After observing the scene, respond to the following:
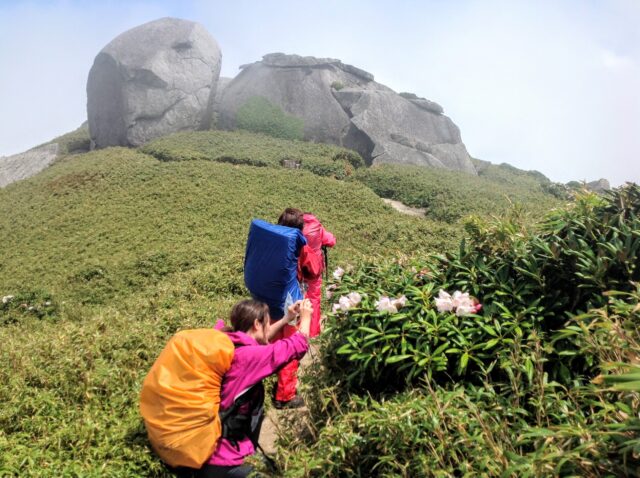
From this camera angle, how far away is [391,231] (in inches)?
581

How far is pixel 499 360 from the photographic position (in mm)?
3355

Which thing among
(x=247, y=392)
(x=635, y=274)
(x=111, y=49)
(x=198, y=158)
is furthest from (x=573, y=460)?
(x=111, y=49)

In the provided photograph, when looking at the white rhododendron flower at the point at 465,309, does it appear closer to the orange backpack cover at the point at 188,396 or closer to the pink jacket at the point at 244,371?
the pink jacket at the point at 244,371

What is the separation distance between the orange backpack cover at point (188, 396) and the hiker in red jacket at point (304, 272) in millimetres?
1631

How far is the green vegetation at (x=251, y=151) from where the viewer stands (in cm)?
2600

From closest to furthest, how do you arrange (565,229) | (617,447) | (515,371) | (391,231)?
(617,447)
(515,371)
(565,229)
(391,231)

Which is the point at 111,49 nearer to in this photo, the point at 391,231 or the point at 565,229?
the point at 391,231

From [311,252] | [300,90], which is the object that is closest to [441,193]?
[300,90]

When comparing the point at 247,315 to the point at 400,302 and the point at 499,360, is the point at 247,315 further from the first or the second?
the point at 499,360

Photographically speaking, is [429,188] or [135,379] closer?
[135,379]

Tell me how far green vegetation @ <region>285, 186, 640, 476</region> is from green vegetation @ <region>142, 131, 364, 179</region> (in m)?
→ 21.9

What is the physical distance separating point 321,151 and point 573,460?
2791 cm

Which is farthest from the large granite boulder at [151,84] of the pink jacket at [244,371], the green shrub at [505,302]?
the pink jacket at [244,371]

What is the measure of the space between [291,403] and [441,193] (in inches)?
735
